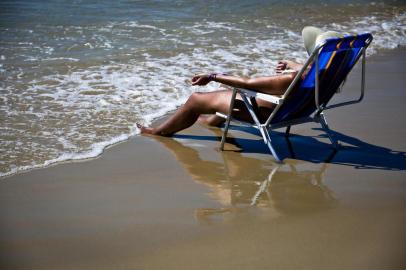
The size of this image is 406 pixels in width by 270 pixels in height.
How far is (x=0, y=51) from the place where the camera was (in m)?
8.76

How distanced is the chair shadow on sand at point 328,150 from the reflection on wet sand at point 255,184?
0.63 ft

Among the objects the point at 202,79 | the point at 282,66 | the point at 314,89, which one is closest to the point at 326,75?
the point at 314,89

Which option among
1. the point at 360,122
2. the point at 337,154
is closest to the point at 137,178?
the point at 337,154

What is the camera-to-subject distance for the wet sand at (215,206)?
10.5ft

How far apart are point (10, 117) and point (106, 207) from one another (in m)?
2.29

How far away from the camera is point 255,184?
4.20m

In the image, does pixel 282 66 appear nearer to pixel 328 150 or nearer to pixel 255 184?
pixel 328 150

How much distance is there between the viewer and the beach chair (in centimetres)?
436

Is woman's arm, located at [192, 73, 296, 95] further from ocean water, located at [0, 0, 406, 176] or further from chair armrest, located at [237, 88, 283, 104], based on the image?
ocean water, located at [0, 0, 406, 176]

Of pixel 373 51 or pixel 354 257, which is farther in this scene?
pixel 373 51

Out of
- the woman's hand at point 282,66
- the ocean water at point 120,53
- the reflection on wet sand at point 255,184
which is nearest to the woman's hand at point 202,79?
the reflection on wet sand at point 255,184

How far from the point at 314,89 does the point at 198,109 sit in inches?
41.4

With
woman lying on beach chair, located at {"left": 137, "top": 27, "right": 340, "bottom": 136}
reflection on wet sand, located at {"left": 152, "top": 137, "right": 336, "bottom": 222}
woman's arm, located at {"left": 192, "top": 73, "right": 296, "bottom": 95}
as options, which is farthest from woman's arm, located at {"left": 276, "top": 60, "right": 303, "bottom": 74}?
reflection on wet sand, located at {"left": 152, "top": 137, "right": 336, "bottom": 222}

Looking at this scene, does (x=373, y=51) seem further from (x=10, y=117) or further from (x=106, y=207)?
(x=106, y=207)
